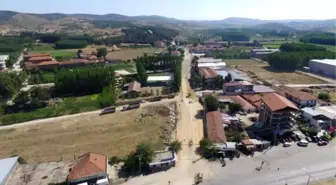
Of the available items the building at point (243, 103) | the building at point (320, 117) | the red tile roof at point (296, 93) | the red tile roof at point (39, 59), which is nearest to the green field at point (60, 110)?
the building at point (243, 103)

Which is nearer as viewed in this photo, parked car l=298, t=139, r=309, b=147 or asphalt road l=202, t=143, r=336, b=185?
asphalt road l=202, t=143, r=336, b=185

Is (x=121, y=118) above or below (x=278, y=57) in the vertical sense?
below

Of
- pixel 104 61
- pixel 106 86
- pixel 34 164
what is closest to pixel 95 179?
pixel 34 164

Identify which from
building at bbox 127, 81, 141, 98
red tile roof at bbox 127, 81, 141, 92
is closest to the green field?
building at bbox 127, 81, 141, 98

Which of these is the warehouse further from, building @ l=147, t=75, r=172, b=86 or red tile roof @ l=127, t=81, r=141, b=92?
red tile roof @ l=127, t=81, r=141, b=92

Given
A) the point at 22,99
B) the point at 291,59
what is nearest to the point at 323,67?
the point at 291,59

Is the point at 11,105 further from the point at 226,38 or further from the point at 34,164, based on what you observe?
the point at 226,38

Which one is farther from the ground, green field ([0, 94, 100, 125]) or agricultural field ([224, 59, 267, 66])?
agricultural field ([224, 59, 267, 66])

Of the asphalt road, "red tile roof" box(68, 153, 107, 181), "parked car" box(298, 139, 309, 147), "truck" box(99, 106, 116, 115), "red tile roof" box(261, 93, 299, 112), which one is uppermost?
"red tile roof" box(261, 93, 299, 112)
